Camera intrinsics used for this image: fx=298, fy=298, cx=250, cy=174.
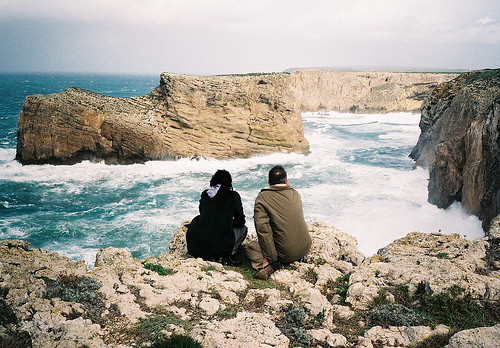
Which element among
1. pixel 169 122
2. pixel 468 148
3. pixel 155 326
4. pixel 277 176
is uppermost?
pixel 169 122

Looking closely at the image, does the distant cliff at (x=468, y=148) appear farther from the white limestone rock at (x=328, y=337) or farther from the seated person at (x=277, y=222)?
the white limestone rock at (x=328, y=337)

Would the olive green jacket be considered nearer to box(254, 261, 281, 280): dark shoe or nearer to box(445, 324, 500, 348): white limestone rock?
box(254, 261, 281, 280): dark shoe

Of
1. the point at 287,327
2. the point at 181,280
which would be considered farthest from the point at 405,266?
the point at 181,280

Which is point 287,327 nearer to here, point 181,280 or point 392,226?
point 181,280

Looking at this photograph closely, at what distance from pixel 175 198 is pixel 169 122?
992 centimetres

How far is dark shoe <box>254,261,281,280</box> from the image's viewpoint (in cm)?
489

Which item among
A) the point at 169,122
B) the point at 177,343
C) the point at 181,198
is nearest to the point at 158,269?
the point at 177,343

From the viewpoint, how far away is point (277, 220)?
4625 millimetres

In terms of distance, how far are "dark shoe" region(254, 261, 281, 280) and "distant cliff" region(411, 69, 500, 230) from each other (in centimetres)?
940

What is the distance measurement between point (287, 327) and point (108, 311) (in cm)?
215

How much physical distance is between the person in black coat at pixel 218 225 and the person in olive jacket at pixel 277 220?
609 mm

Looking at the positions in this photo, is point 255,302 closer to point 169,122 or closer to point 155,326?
point 155,326

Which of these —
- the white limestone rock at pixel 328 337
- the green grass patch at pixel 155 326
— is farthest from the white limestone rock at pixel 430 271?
the green grass patch at pixel 155 326

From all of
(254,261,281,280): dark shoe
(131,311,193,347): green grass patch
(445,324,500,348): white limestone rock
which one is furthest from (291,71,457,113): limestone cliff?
(445,324,500,348): white limestone rock
